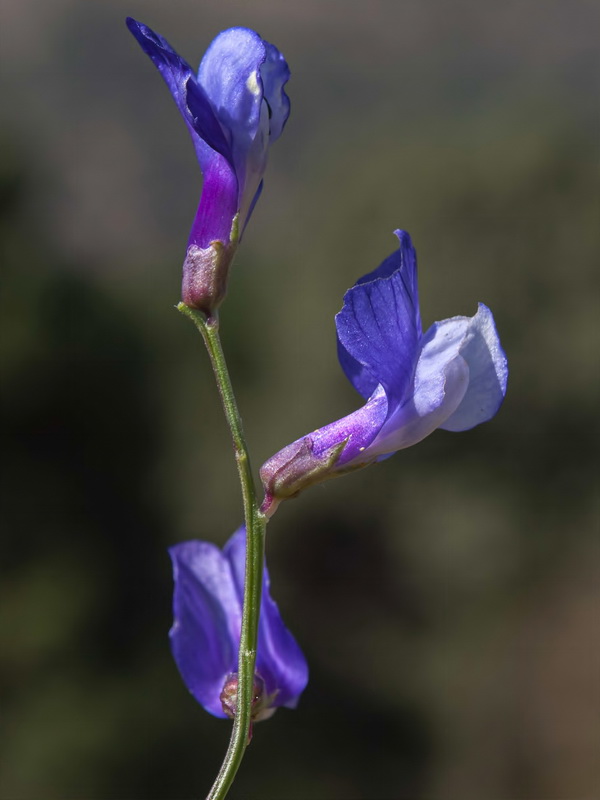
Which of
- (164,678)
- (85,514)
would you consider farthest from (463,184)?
(164,678)

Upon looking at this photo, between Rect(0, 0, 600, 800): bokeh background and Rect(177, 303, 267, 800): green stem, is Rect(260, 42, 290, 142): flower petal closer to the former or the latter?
Rect(177, 303, 267, 800): green stem

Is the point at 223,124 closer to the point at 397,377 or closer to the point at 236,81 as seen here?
the point at 236,81

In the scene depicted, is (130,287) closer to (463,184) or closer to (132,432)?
(132,432)

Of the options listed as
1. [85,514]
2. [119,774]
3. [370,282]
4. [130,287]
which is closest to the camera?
[370,282]

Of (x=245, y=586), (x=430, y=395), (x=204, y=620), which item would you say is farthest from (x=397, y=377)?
(x=204, y=620)

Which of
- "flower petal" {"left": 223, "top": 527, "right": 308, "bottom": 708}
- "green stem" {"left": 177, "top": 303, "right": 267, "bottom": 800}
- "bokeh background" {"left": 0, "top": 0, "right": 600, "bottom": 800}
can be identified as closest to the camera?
"green stem" {"left": 177, "top": 303, "right": 267, "bottom": 800}

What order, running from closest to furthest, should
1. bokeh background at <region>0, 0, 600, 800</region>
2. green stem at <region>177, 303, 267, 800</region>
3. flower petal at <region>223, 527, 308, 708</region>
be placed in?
1. green stem at <region>177, 303, 267, 800</region>
2. flower petal at <region>223, 527, 308, 708</region>
3. bokeh background at <region>0, 0, 600, 800</region>

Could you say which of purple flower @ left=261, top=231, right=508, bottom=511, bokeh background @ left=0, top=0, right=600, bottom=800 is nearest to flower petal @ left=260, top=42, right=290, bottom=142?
purple flower @ left=261, top=231, right=508, bottom=511
